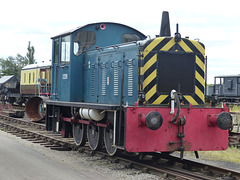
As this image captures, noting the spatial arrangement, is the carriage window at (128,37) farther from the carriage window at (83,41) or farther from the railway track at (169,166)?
the railway track at (169,166)

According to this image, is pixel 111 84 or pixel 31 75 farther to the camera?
pixel 31 75

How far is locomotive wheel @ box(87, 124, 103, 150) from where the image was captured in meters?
8.46

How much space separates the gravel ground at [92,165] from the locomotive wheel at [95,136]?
0.93 ft

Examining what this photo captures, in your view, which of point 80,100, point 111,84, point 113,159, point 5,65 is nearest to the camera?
point 113,159

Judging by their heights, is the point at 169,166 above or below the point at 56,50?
below

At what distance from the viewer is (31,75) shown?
2442 centimetres

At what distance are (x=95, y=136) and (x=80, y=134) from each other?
921mm

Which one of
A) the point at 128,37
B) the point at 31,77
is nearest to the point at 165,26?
the point at 128,37

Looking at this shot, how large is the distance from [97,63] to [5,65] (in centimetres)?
6650

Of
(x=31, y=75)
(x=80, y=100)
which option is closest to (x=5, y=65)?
(x=31, y=75)

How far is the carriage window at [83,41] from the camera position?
374 inches

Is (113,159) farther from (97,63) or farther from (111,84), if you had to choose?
(97,63)

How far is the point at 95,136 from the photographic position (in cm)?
872

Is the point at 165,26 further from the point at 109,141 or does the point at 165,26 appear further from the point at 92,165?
the point at 92,165
